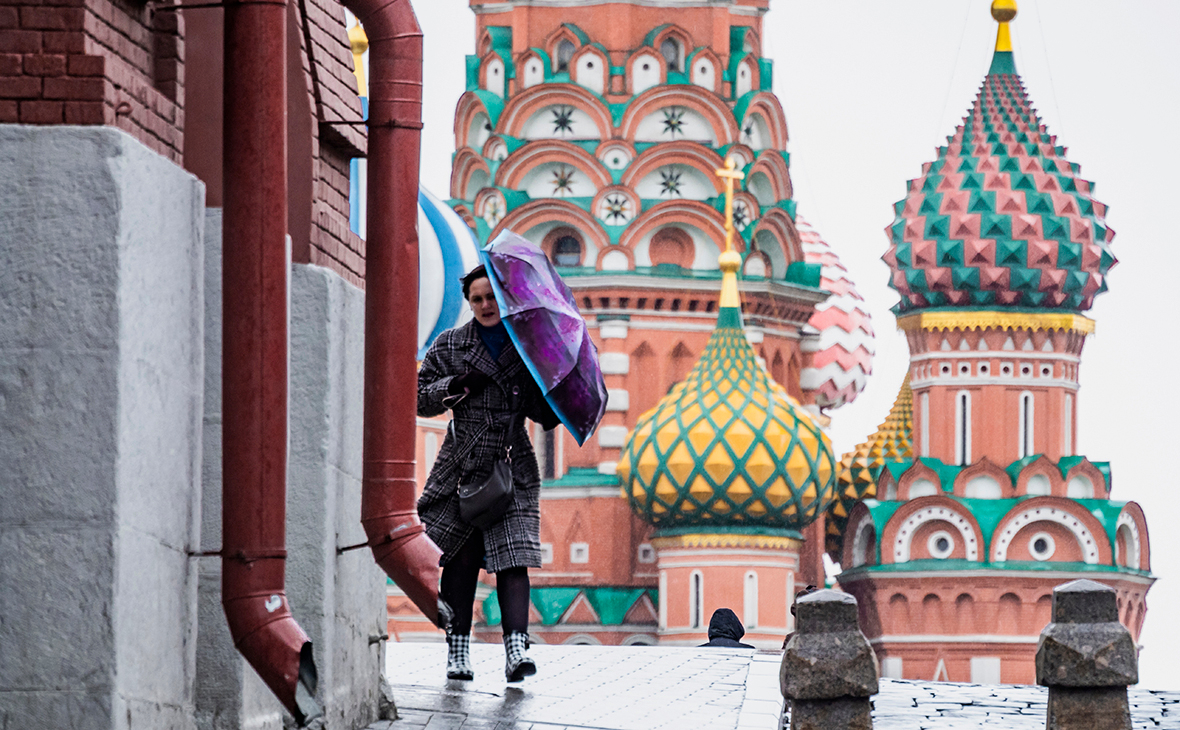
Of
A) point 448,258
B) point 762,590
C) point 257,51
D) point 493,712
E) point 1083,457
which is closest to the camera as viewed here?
point 257,51

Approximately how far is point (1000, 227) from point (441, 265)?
22.9 m

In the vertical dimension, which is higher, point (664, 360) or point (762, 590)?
point (664, 360)

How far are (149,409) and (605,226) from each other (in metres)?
34.4

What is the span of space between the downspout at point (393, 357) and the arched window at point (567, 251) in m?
33.2

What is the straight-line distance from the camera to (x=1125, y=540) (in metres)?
42.9

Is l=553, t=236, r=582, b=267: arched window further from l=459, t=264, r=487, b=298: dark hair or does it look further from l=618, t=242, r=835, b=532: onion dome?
l=459, t=264, r=487, b=298: dark hair

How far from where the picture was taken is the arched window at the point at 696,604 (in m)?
38.9

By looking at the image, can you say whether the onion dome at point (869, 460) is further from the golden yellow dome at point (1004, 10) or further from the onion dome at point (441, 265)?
the onion dome at point (441, 265)

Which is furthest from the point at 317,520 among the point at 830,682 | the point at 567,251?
the point at 567,251

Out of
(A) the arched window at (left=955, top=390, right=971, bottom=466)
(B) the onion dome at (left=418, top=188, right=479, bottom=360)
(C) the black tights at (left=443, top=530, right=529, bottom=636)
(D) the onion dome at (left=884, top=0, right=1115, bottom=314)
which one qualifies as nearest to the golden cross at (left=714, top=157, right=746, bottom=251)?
(D) the onion dome at (left=884, top=0, right=1115, bottom=314)

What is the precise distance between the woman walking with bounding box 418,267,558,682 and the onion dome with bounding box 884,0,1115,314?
34.3m

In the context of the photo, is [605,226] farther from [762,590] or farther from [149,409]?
[149,409]

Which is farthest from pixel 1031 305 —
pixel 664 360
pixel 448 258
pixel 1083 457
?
pixel 448 258

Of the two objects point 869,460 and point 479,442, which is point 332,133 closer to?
point 479,442
